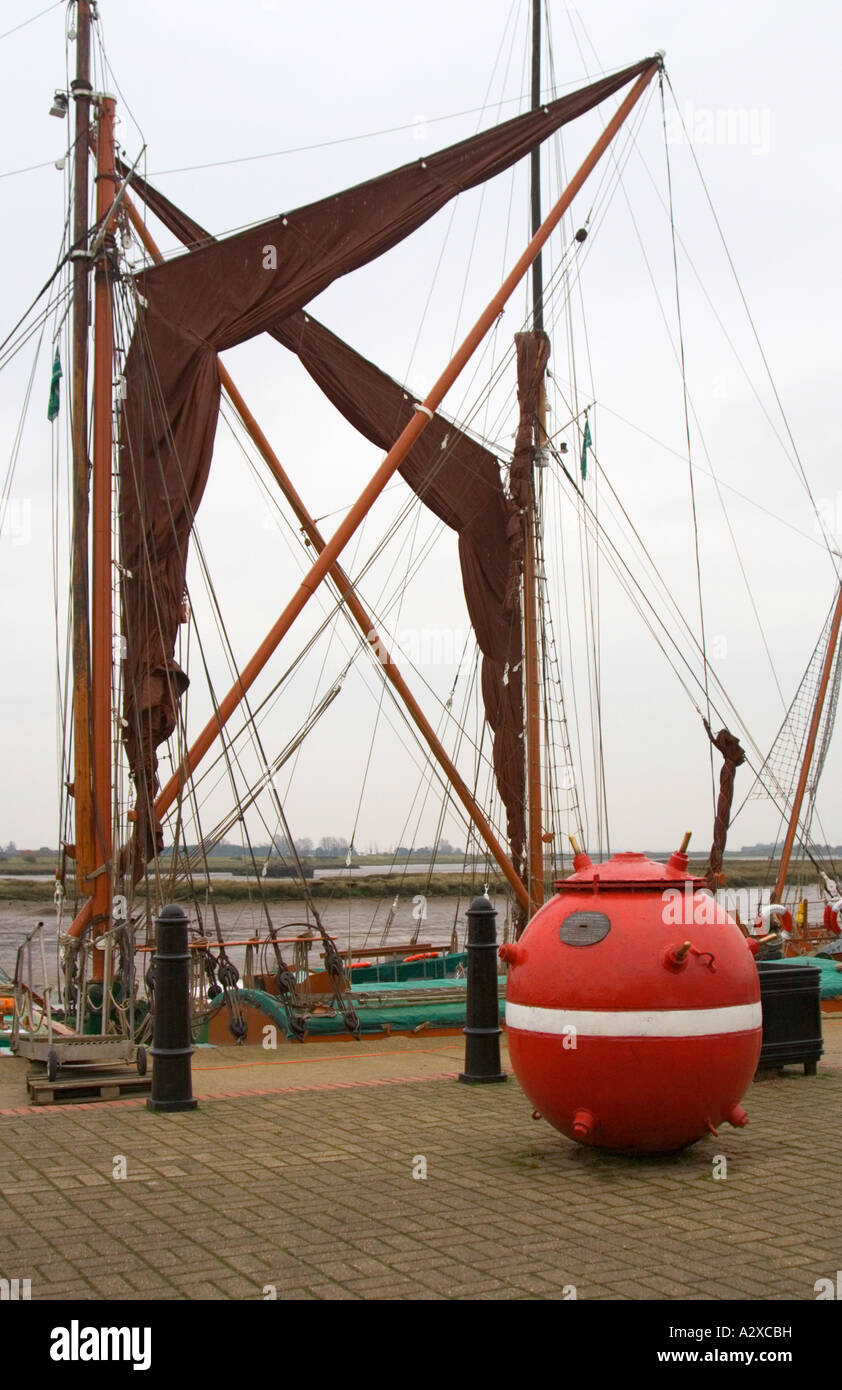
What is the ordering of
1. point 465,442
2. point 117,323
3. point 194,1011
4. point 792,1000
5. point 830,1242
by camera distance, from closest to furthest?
1. point 830,1242
2. point 792,1000
3. point 194,1011
4. point 117,323
5. point 465,442

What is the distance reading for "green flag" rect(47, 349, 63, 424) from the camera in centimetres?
1853

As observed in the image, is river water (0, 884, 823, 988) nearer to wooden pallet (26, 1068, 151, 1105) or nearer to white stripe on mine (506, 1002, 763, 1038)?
wooden pallet (26, 1068, 151, 1105)

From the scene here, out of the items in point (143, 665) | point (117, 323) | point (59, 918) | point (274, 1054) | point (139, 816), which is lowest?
point (274, 1054)

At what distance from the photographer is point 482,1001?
407 inches

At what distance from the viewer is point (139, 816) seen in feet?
55.6

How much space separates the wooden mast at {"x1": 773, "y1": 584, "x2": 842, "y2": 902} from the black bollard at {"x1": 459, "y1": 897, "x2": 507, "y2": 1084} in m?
23.5

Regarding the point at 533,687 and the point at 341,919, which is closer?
the point at 533,687

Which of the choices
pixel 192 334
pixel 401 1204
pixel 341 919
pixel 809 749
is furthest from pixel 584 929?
pixel 341 919

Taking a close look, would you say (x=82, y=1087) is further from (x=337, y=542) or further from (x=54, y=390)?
(x=54, y=390)

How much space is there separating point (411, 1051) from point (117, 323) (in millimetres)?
10072

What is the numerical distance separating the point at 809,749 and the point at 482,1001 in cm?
2521
